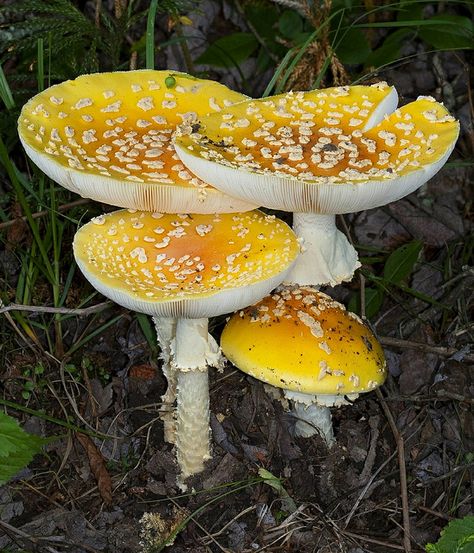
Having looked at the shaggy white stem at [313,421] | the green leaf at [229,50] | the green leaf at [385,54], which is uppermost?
the green leaf at [385,54]

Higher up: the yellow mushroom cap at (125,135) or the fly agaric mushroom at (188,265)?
the yellow mushroom cap at (125,135)

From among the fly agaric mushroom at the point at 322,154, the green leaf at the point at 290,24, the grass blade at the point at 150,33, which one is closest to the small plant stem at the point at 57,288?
the grass blade at the point at 150,33

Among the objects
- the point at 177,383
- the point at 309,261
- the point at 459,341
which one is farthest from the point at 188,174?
the point at 459,341

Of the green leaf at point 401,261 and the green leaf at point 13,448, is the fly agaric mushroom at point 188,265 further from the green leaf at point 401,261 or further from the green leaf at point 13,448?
the green leaf at point 401,261

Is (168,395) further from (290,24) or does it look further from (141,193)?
(290,24)

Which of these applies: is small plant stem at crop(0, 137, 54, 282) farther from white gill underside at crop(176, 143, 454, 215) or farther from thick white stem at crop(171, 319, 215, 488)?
white gill underside at crop(176, 143, 454, 215)

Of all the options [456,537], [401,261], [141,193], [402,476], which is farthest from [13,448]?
[401,261]
